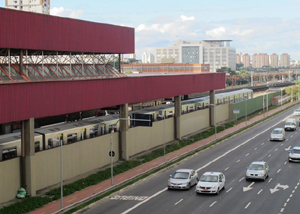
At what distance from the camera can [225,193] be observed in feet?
119

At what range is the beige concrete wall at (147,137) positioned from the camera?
50.8 m

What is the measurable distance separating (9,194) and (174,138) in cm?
3257

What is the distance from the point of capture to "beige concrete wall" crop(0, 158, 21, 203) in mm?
32812

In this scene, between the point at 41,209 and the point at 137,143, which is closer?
the point at 41,209

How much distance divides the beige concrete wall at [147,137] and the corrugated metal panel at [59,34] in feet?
30.3

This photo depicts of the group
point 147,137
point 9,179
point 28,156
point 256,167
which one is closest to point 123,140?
point 147,137

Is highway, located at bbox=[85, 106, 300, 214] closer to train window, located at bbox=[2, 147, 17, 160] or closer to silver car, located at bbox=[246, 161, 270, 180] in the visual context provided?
silver car, located at bbox=[246, 161, 270, 180]

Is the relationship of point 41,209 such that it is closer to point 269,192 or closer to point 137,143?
point 269,192

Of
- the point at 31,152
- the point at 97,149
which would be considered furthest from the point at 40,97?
the point at 97,149

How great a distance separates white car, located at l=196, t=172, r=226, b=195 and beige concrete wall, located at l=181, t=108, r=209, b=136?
94.0ft

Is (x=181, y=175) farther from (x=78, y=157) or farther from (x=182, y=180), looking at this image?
(x=78, y=157)

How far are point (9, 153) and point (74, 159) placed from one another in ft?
24.3

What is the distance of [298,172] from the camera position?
44.0 metres

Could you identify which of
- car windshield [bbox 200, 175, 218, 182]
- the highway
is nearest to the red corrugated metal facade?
the highway
